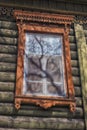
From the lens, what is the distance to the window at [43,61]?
21.7 feet

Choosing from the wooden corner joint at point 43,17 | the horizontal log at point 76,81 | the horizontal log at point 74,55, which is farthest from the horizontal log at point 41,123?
the wooden corner joint at point 43,17

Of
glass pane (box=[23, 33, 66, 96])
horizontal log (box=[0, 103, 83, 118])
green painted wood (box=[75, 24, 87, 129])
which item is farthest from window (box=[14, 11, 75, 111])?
green painted wood (box=[75, 24, 87, 129])

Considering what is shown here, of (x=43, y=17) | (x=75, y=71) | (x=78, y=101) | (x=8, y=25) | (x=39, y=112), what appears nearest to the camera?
(x=39, y=112)

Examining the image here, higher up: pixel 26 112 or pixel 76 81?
pixel 76 81

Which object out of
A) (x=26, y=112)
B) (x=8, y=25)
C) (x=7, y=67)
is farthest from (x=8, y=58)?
(x=26, y=112)

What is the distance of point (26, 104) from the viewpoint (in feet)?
21.3

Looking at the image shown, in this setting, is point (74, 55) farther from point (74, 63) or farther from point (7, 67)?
point (7, 67)

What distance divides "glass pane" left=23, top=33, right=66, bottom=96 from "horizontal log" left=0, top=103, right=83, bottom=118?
0.38m

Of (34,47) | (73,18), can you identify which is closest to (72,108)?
(34,47)

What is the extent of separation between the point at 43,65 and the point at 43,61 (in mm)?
110

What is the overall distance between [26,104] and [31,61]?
110 cm

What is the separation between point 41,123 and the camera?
631 centimetres

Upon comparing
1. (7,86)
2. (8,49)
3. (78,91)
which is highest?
(8,49)

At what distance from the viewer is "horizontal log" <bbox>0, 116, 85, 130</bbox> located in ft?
20.4
